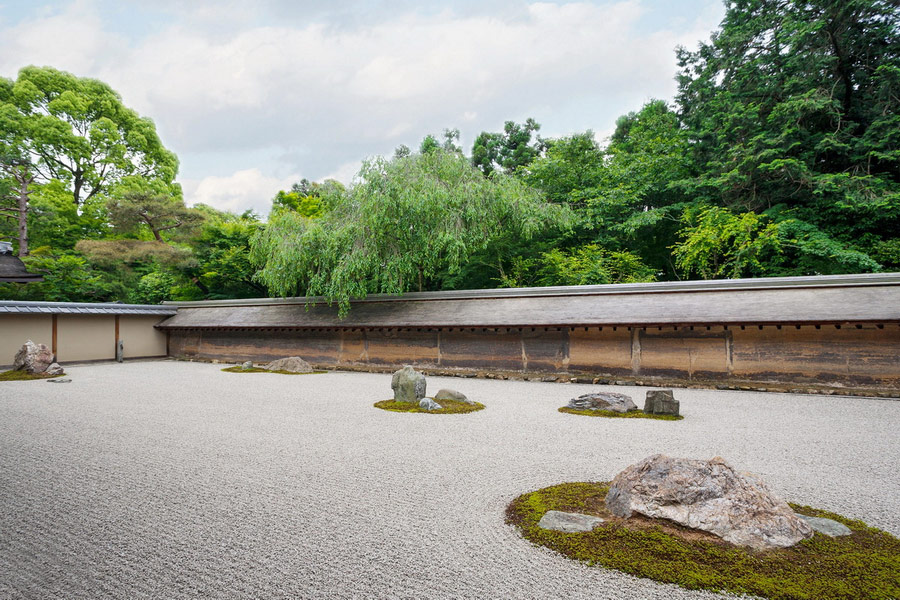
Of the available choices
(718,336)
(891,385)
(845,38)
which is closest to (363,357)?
(718,336)

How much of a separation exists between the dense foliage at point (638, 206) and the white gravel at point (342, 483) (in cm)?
591

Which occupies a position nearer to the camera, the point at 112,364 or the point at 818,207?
the point at 818,207

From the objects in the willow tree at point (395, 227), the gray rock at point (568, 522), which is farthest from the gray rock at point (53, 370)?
the gray rock at point (568, 522)

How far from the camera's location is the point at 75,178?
23.8 m

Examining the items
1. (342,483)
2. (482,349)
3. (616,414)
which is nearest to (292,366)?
(482,349)

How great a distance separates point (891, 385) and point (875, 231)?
700cm

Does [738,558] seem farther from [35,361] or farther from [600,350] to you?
[35,361]

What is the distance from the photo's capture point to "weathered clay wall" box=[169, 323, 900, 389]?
7.93 meters

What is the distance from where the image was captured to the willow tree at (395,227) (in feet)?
38.6

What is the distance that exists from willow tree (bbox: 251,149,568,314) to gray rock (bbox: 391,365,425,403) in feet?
15.5

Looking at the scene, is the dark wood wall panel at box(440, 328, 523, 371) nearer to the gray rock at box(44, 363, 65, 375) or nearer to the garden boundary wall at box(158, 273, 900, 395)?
the garden boundary wall at box(158, 273, 900, 395)

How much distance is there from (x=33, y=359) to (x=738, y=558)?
14669 millimetres

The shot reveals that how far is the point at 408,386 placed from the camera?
24.3ft

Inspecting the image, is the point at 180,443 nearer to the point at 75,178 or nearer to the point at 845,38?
the point at 845,38
